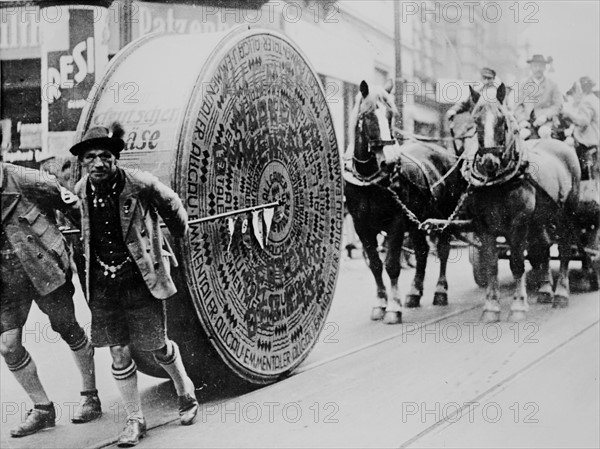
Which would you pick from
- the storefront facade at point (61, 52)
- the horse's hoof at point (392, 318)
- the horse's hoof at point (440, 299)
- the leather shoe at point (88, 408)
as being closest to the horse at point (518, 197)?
the horse's hoof at point (440, 299)

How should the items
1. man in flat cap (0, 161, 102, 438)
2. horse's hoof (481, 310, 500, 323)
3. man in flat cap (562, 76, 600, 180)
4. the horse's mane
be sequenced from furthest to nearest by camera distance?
man in flat cap (562, 76, 600, 180) < horse's hoof (481, 310, 500, 323) < the horse's mane < man in flat cap (0, 161, 102, 438)

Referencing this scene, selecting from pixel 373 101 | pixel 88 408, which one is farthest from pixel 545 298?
pixel 88 408

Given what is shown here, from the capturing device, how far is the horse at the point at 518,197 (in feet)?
11.8

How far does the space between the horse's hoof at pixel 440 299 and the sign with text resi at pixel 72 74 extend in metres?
1.84

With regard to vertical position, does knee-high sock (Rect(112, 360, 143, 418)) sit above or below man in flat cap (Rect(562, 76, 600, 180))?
below

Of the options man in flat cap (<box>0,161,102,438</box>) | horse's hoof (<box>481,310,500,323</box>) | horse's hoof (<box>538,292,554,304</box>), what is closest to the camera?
man in flat cap (<box>0,161,102,438</box>)

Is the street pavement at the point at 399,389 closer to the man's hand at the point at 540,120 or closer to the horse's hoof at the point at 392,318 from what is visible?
the horse's hoof at the point at 392,318

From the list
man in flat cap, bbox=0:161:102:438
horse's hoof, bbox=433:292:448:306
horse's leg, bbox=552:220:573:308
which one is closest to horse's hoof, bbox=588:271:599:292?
horse's leg, bbox=552:220:573:308

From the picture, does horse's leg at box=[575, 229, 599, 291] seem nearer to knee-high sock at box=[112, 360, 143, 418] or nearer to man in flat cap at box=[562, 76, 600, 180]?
man in flat cap at box=[562, 76, 600, 180]

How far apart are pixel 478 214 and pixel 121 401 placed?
7.00 ft

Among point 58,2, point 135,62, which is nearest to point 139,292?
point 135,62

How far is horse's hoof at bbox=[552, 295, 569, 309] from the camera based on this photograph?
4.00 meters

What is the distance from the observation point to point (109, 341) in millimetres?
2406

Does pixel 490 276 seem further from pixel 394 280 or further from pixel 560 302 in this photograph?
pixel 560 302
